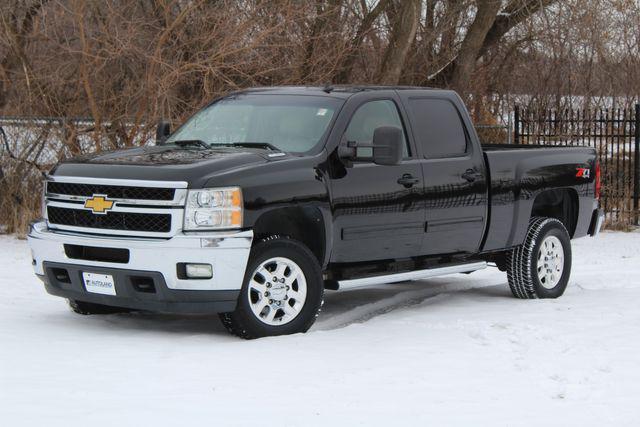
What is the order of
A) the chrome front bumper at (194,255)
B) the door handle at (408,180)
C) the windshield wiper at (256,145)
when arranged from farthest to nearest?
the door handle at (408,180) < the windshield wiper at (256,145) < the chrome front bumper at (194,255)

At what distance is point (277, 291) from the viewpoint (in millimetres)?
8516

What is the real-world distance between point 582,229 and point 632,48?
567 inches

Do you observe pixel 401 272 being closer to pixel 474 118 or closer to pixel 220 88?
pixel 220 88

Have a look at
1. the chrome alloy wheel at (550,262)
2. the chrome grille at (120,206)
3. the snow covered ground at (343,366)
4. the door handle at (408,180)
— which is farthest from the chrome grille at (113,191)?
the chrome alloy wheel at (550,262)

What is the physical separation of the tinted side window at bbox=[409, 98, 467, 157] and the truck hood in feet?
5.14

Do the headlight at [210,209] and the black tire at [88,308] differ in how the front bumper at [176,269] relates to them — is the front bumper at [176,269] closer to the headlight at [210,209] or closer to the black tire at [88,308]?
the headlight at [210,209]

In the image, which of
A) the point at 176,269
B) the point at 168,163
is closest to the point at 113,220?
the point at 168,163

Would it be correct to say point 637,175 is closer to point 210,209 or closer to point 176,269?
point 210,209

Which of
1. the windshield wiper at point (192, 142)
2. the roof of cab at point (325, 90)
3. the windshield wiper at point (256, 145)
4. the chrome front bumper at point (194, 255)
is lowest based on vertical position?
the chrome front bumper at point (194, 255)

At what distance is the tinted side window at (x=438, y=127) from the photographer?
9969 millimetres

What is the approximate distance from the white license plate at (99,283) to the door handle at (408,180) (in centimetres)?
246

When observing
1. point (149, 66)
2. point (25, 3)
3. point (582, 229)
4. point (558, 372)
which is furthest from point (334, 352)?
point (25, 3)

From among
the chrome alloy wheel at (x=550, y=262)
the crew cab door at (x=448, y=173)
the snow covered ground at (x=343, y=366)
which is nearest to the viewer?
the snow covered ground at (x=343, y=366)

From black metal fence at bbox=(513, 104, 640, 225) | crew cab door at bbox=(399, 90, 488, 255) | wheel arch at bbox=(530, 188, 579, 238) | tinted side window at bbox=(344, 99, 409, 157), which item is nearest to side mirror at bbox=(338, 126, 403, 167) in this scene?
tinted side window at bbox=(344, 99, 409, 157)
